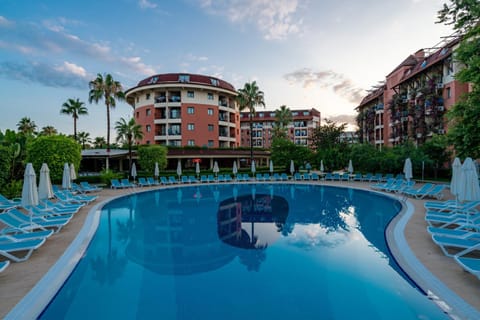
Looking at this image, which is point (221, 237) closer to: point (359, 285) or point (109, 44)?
point (359, 285)

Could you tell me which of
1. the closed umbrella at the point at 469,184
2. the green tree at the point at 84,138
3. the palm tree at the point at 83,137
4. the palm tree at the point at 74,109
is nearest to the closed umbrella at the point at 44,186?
the closed umbrella at the point at 469,184

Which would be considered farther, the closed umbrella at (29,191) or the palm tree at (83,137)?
the palm tree at (83,137)

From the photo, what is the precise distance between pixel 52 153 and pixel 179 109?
71.2 ft

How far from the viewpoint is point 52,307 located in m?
4.66

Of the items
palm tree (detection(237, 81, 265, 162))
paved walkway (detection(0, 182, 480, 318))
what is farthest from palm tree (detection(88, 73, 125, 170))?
paved walkway (detection(0, 182, 480, 318))

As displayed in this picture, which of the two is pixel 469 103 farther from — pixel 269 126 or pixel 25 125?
pixel 269 126

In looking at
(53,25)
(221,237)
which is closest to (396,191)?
(221,237)

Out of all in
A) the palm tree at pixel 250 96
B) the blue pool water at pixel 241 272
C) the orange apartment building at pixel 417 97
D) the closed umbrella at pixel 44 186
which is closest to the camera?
the blue pool water at pixel 241 272

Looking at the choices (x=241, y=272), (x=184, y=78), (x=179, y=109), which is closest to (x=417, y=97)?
(x=184, y=78)

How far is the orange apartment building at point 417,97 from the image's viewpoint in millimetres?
26219

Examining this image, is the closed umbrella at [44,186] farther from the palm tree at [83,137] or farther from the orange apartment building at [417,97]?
the palm tree at [83,137]

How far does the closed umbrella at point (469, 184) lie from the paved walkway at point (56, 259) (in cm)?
170

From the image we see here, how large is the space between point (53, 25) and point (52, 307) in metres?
20.5

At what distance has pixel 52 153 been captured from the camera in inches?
749
